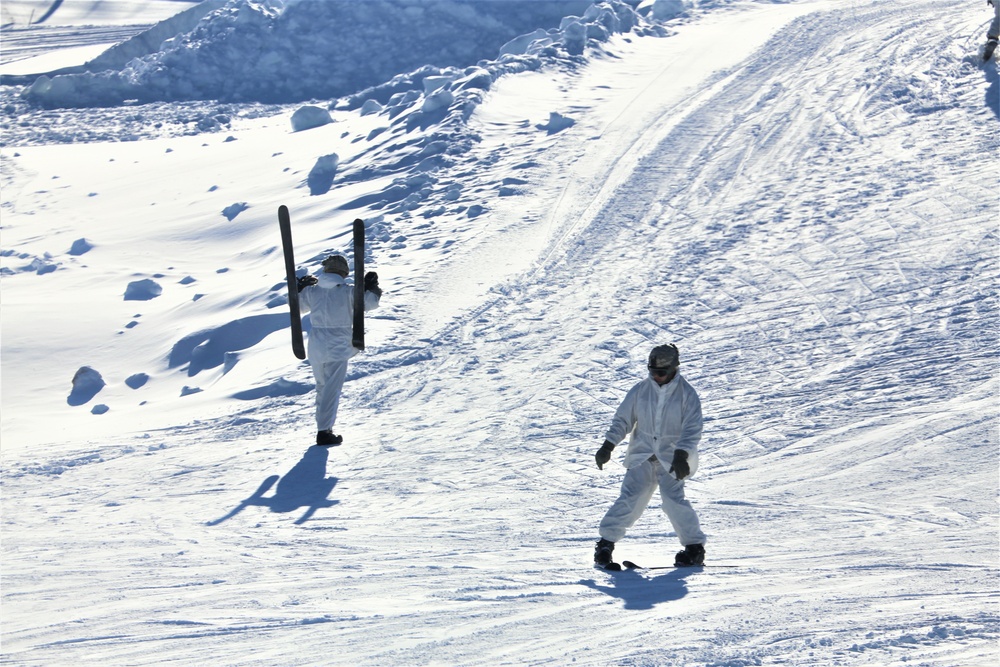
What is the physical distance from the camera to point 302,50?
896 inches

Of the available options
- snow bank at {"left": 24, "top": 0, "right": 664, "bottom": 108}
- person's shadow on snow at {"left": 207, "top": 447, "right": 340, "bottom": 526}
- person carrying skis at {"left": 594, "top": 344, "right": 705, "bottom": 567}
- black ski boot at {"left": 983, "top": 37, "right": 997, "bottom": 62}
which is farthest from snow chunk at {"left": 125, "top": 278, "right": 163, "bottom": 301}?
black ski boot at {"left": 983, "top": 37, "right": 997, "bottom": 62}

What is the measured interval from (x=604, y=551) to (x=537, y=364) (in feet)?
11.9

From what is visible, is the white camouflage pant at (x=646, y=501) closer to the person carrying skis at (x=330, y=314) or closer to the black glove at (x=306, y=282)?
the person carrying skis at (x=330, y=314)

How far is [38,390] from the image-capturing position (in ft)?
36.7

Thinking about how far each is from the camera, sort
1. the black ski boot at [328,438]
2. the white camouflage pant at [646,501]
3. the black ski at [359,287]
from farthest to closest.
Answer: the black ski boot at [328,438], the black ski at [359,287], the white camouflage pant at [646,501]

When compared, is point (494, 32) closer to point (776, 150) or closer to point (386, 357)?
point (776, 150)

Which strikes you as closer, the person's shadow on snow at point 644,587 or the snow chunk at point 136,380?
the person's shadow on snow at point 644,587

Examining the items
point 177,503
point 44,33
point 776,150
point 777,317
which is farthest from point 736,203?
point 44,33

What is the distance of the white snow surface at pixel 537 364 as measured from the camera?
5.59 meters

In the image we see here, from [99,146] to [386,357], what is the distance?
→ 12107 millimetres

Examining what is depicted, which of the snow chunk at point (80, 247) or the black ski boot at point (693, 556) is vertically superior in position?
the black ski boot at point (693, 556)

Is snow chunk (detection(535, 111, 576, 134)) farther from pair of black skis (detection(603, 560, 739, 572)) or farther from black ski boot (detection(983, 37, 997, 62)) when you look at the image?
pair of black skis (detection(603, 560, 739, 572))

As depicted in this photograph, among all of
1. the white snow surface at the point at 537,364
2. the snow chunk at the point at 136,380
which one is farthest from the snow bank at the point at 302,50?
the snow chunk at the point at 136,380

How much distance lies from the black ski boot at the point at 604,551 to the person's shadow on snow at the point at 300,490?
2.09m
